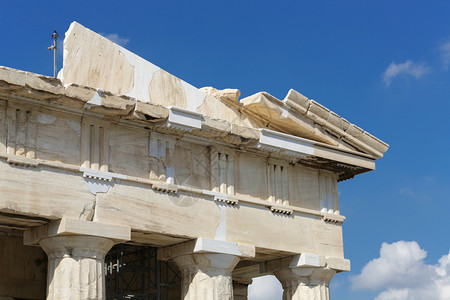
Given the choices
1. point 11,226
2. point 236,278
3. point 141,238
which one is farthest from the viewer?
point 236,278

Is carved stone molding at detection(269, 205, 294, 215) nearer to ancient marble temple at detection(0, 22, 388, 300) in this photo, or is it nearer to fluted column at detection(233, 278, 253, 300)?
ancient marble temple at detection(0, 22, 388, 300)

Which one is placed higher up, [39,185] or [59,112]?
[59,112]

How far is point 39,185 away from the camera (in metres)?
13.2

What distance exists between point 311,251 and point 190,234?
311 cm

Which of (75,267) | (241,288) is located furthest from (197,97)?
(241,288)

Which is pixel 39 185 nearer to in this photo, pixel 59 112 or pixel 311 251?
pixel 59 112

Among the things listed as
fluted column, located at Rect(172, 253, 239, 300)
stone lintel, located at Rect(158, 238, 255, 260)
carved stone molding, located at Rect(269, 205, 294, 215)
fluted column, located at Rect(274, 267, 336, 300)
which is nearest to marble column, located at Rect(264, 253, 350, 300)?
fluted column, located at Rect(274, 267, 336, 300)

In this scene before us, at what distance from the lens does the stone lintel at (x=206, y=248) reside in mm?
15031

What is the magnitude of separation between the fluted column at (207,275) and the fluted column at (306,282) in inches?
77.4

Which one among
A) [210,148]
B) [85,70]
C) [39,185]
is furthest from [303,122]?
[39,185]

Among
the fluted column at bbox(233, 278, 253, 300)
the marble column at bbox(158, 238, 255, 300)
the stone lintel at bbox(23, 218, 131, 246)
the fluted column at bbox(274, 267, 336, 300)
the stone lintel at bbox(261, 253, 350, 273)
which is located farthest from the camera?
the fluted column at bbox(233, 278, 253, 300)

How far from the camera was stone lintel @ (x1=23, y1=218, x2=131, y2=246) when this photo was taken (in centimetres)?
1327

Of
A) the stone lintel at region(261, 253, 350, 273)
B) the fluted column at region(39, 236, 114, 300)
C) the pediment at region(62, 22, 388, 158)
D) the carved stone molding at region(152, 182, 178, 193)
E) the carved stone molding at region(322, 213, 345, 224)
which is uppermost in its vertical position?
the pediment at region(62, 22, 388, 158)

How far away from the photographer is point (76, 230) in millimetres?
13320
